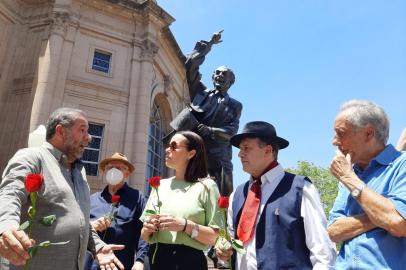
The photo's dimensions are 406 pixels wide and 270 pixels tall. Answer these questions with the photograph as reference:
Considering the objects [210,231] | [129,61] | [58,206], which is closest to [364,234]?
[210,231]

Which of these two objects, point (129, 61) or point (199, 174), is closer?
point (199, 174)

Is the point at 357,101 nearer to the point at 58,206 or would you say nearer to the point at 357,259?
the point at 357,259

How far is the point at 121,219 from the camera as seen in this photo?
3.54 meters

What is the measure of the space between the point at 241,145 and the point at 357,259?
114cm

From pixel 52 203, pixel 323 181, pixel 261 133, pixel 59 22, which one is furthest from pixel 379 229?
pixel 323 181

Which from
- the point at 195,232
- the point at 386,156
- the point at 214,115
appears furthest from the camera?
the point at 214,115

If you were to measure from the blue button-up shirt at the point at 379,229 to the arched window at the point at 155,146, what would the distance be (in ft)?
57.0

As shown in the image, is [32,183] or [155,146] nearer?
[32,183]

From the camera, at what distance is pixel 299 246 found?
2139 mm

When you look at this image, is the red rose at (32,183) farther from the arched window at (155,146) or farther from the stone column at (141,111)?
the arched window at (155,146)

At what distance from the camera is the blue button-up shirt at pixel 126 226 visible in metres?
3.45

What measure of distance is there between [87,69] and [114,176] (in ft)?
48.4

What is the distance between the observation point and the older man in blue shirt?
180cm

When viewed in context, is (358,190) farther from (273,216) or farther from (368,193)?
(273,216)
